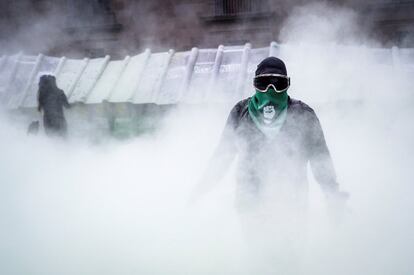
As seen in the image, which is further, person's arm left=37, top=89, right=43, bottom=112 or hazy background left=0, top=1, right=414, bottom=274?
person's arm left=37, top=89, right=43, bottom=112

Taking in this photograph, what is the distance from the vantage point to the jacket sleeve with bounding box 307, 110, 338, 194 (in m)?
2.76

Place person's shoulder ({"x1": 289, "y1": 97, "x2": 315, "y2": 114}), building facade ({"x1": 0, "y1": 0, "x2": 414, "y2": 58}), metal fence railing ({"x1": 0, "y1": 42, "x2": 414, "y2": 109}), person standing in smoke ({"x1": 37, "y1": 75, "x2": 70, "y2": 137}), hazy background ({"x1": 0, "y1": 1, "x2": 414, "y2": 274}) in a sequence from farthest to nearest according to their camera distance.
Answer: building facade ({"x1": 0, "y1": 0, "x2": 414, "y2": 58}), person standing in smoke ({"x1": 37, "y1": 75, "x2": 70, "y2": 137}), metal fence railing ({"x1": 0, "y1": 42, "x2": 414, "y2": 109}), hazy background ({"x1": 0, "y1": 1, "x2": 414, "y2": 274}), person's shoulder ({"x1": 289, "y1": 97, "x2": 315, "y2": 114})

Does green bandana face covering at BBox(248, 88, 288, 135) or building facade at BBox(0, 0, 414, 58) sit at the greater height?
building facade at BBox(0, 0, 414, 58)

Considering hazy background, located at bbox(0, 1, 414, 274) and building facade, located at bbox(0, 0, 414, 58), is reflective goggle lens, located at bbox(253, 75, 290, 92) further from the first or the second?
building facade, located at bbox(0, 0, 414, 58)

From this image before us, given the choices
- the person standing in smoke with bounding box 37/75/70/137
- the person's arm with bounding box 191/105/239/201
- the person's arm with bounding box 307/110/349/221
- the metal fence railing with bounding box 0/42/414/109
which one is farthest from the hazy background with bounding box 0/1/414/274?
the person's arm with bounding box 307/110/349/221

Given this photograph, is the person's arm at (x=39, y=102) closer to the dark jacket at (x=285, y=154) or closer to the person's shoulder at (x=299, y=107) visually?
the dark jacket at (x=285, y=154)

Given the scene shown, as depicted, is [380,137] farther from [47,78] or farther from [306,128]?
[47,78]

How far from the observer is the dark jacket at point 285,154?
275 centimetres

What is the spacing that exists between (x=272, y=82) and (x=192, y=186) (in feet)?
10.3

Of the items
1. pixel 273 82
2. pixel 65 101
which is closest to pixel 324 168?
pixel 273 82

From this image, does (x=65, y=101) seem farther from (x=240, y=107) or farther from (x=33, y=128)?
(x=240, y=107)

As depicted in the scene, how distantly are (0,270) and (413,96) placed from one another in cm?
576

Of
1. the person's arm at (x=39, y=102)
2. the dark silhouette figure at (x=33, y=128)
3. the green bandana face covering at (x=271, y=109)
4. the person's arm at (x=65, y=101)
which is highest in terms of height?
the person's arm at (x=65, y=101)

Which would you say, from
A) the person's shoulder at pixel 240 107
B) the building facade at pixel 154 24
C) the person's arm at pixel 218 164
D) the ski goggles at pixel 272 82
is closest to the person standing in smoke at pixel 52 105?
the building facade at pixel 154 24
